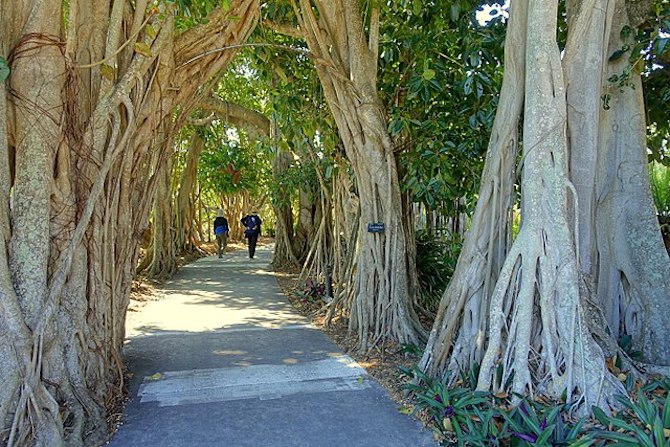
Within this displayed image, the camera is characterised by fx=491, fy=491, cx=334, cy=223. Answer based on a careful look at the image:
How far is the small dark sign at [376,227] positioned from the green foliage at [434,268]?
145 cm

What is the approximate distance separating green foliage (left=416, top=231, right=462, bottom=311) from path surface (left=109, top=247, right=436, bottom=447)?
60.1 inches

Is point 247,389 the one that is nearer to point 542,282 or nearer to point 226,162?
point 542,282

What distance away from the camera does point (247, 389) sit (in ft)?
12.6

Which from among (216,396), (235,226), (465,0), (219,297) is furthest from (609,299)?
(235,226)

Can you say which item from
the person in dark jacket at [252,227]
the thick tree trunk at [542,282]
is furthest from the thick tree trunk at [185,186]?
the thick tree trunk at [542,282]

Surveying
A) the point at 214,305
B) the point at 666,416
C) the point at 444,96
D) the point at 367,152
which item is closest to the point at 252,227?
the point at 214,305

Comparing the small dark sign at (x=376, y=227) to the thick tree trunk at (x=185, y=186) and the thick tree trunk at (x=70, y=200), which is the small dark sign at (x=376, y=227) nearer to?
the thick tree trunk at (x=70, y=200)

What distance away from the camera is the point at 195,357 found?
4645mm

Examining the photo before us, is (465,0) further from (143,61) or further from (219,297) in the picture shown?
(219,297)

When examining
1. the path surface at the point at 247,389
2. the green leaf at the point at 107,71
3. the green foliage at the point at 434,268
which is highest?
the green leaf at the point at 107,71

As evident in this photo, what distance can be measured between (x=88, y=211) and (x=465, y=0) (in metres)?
3.79

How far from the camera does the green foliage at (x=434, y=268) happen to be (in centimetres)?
619

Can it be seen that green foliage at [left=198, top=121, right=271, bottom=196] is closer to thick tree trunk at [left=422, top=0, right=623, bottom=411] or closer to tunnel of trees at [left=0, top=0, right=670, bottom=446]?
tunnel of trees at [left=0, top=0, right=670, bottom=446]

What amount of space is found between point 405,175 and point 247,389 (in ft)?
9.07
